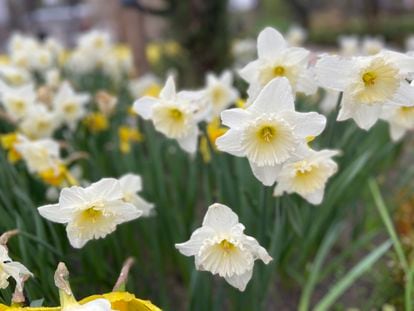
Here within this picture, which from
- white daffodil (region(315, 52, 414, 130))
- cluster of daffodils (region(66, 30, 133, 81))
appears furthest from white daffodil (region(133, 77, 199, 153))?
cluster of daffodils (region(66, 30, 133, 81))

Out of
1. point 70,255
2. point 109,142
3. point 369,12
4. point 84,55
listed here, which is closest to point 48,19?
point 369,12

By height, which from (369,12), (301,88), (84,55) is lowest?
(369,12)

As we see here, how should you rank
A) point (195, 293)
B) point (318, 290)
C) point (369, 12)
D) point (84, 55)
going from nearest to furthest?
1. point (195, 293)
2. point (318, 290)
3. point (84, 55)
4. point (369, 12)

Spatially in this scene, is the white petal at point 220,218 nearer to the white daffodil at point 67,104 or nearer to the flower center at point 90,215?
the flower center at point 90,215

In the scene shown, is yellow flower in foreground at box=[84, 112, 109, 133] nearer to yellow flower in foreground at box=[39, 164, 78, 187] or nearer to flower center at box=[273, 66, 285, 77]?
yellow flower in foreground at box=[39, 164, 78, 187]

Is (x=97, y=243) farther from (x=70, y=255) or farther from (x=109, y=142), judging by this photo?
(x=109, y=142)

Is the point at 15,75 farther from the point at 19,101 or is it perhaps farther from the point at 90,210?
the point at 90,210
